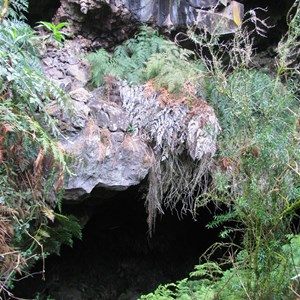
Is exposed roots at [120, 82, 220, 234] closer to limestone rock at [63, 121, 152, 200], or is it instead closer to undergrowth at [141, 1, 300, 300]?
limestone rock at [63, 121, 152, 200]

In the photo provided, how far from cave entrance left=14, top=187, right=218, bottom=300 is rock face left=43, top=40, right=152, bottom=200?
3.48 feet

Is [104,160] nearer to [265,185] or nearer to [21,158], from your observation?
[21,158]

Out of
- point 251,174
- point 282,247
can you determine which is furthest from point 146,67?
point 282,247

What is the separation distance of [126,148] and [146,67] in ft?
3.78

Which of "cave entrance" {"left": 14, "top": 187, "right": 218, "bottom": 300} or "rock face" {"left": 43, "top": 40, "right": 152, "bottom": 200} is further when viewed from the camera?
"cave entrance" {"left": 14, "top": 187, "right": 218, "bottom": 300}

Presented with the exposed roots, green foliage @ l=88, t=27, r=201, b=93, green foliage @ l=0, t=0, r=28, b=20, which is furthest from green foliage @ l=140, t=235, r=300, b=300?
green foliage @ l=0, t=0, r=28, b=20

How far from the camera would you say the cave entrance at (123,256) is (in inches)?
227

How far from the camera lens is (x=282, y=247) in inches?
127

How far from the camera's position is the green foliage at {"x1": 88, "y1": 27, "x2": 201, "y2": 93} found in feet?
15.7

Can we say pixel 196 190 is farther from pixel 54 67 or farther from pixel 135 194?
pixel 54 67

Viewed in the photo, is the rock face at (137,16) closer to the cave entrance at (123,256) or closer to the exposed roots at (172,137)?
the exposed roots at (172,137)

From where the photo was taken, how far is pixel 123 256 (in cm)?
634

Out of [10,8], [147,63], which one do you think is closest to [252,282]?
[147,63]

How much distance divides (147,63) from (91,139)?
1285 millimetres
